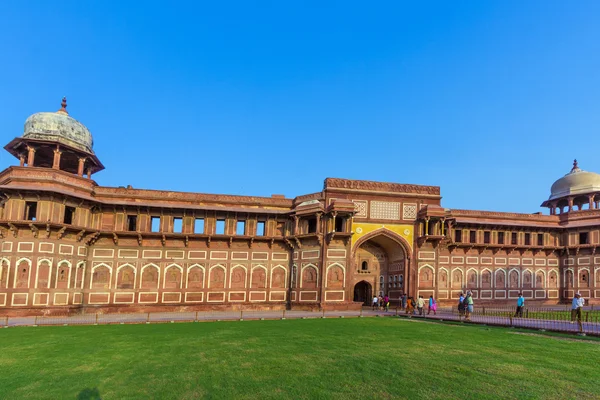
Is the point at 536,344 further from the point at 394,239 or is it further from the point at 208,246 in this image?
the point at 208,246

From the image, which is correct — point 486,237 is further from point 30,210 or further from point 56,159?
point 30,210

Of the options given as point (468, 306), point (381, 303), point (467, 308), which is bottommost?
point (381, 303)

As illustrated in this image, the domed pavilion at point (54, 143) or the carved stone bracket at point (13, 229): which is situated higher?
the domed pavilion at point (54, 143)

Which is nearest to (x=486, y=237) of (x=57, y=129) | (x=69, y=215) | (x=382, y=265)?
(x=382, y=265)

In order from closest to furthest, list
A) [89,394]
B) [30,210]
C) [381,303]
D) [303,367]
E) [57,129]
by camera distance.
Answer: [89,394] < [303,367] < [30,210] < [57,129] < [381,303]

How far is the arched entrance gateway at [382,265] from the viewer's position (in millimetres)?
30531

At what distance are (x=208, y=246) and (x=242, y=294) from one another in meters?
4.04

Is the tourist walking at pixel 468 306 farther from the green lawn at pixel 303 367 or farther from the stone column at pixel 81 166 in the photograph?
the stone column at pixel 81 166

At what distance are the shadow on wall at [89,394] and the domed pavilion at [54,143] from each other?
21166 mm

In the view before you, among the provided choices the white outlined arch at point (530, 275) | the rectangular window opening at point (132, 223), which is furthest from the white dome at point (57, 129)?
the white outlined arch at point (530, 275)

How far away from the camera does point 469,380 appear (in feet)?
26.1

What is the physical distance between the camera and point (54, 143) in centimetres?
2514

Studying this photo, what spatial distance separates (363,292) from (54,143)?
954 inches

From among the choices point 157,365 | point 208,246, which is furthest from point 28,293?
point 157,365
